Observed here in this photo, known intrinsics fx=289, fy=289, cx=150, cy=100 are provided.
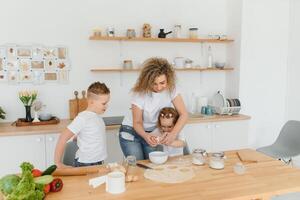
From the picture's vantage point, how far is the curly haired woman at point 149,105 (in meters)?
2.05

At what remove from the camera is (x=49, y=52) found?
310cm

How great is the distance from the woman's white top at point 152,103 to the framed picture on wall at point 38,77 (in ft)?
4.57

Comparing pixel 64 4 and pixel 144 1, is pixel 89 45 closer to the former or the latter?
pixel 64 4

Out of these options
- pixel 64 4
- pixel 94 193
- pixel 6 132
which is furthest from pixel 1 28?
pixel 94 193

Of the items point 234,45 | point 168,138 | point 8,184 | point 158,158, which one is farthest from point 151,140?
point 234,45

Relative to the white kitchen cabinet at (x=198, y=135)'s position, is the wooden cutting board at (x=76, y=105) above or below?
above

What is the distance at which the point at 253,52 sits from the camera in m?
3.58

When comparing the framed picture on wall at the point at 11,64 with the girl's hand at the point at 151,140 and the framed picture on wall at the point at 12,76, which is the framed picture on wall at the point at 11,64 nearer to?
the framed picture on wall at the point at 12,76

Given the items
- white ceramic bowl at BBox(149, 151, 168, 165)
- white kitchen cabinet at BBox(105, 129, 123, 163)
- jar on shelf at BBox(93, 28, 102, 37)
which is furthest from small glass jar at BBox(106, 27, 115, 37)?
white ceramic bowl at BBox(149, 151, 168, 165)

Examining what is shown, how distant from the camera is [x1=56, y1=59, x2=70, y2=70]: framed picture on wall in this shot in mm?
3139

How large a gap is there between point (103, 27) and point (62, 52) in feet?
1.74

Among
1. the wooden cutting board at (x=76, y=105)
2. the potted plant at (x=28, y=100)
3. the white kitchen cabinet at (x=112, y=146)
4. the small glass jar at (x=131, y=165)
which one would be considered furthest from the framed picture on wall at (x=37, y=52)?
the small glass jar at (x=131, y=165)

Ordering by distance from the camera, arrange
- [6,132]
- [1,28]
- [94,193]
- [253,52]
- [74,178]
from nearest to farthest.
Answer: [94,193] → [74,178] → [6,132] → [1,28] → [253,52]

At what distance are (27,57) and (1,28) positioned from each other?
0.37m
